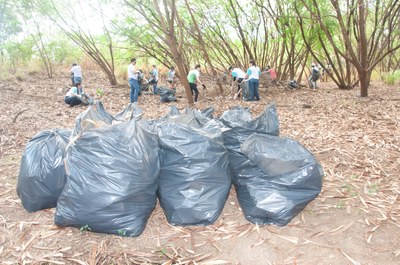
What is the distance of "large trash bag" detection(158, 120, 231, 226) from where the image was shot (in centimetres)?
253

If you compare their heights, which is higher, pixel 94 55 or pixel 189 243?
pixel 94 55

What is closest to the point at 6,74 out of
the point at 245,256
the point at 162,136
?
the point at 162,136

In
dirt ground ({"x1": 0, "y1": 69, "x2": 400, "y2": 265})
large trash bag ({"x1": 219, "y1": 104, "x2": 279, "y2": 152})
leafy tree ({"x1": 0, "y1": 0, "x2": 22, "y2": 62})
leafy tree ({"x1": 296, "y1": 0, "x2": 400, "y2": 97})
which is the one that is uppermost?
leafy tree ({"x1": 0, "y1": 0, "x2": 22, "y2": 62})

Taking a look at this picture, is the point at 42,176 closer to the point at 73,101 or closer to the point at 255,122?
the point at 255,122

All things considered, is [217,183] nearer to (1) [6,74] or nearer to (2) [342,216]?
(2) [342,216]

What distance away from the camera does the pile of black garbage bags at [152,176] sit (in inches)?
93.7

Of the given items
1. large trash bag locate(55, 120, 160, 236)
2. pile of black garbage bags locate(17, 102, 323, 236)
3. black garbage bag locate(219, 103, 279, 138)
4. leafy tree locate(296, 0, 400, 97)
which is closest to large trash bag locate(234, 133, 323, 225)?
pile of black garbage bags locate(17, 102, 323, 236)

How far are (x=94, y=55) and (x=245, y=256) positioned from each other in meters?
13.1

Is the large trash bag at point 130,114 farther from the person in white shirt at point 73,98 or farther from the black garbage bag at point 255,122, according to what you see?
the person in white shirt at point 73,98

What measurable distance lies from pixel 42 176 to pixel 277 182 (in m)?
1.88

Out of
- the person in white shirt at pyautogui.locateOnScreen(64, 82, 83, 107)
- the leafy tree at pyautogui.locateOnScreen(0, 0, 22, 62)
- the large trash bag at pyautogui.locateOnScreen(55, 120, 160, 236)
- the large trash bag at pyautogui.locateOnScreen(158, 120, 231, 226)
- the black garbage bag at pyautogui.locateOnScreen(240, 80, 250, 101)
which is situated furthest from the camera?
the leafy tree at pyautogui.locateOnScreen(0, 0, 22, 62)

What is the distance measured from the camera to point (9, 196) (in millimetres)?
3049

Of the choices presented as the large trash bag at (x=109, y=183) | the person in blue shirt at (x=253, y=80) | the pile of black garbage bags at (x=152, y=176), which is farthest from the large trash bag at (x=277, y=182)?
the person in blue shirt at (x=253, y=80)

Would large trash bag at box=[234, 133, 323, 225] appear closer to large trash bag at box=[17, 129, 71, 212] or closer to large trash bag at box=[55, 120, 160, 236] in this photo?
large trash bag at box=[55, 120, 160, 236]
